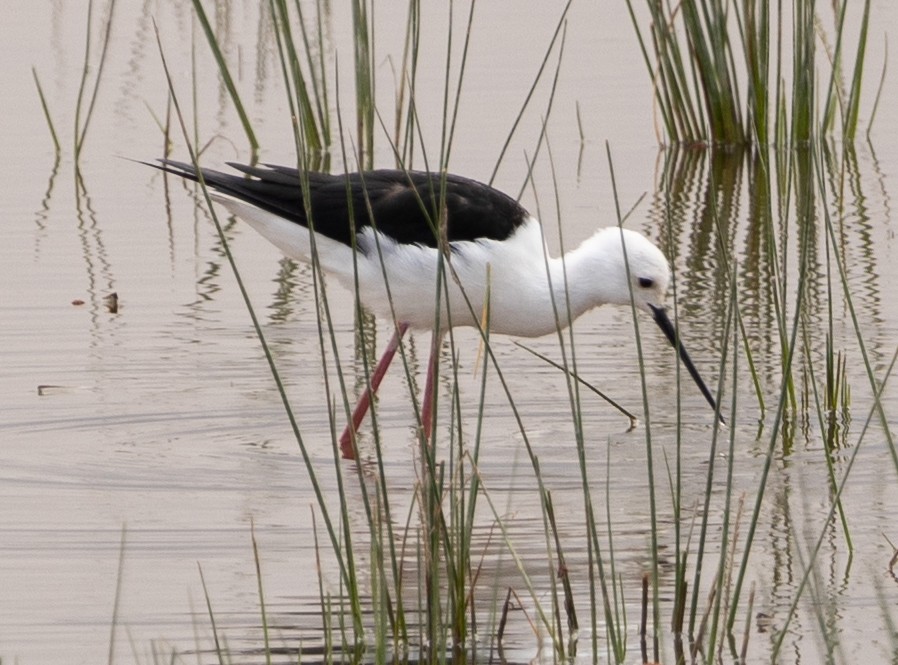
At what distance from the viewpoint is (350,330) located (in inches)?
283

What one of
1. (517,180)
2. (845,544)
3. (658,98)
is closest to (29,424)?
(845,544)

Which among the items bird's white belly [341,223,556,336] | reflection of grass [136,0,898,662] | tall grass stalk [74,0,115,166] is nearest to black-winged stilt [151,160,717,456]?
bird's white belly [341,223,556,336]

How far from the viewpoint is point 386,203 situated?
6191 mm

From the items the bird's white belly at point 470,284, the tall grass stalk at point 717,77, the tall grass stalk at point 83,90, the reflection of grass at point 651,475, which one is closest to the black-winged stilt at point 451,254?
the bird's white belly at point 470,284

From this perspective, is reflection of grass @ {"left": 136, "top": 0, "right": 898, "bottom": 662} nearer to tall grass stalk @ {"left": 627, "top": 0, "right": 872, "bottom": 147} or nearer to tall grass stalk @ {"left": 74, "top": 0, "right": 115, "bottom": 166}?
tall grass stalk @ {"left": 627, "top": 0, "right": 872, "bottom": 147}

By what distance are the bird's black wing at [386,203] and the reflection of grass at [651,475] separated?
0.23m

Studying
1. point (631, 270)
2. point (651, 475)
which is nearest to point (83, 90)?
point (631, 270)

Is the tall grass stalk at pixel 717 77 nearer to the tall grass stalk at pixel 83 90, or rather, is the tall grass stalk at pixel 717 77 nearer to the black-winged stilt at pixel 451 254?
the black-winged stilt at pixel 451 254

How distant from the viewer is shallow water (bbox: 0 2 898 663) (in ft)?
14.7

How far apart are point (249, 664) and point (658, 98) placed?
6.03 m

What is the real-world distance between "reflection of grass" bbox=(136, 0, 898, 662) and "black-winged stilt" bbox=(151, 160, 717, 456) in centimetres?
19

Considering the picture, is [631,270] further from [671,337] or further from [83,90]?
[83,90]

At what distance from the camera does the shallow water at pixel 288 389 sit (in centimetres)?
449

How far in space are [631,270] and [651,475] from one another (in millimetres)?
2475
